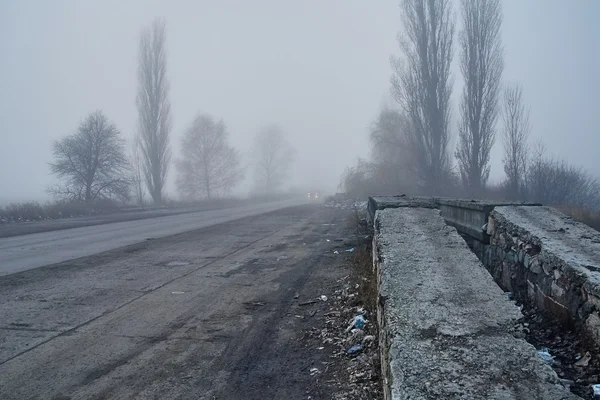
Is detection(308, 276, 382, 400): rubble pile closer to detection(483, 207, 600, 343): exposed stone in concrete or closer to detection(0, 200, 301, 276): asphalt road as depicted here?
detection(483, 207, 600, 343): exposed stone in concrete

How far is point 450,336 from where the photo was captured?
10.9 ft

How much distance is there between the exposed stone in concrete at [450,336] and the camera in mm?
2697

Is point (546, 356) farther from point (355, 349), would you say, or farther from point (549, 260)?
point (355, 349)

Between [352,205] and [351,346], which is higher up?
[352,205]

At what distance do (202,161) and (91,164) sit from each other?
1992 centimetres

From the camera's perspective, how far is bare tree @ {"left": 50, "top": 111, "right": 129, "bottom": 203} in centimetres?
3250

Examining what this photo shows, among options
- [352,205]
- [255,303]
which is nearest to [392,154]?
[352,205]

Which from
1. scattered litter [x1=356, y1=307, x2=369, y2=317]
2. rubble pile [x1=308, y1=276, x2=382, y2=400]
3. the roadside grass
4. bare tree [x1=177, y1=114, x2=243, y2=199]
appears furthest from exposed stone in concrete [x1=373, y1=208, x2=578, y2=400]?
bare tree [x1=177, y1=114, x2=243, y2=199]

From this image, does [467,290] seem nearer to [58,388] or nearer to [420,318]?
[420,318]

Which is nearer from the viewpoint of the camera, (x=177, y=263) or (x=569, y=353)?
(x=569, y=353)

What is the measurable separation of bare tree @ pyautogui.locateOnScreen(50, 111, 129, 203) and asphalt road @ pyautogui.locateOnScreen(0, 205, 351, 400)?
25.2 meters

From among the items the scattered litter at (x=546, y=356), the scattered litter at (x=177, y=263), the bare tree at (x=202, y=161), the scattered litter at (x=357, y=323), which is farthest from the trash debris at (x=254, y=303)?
the bare tree at (x=202, y=161)

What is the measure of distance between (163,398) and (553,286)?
4257 millimetres

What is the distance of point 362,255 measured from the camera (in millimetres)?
8828
